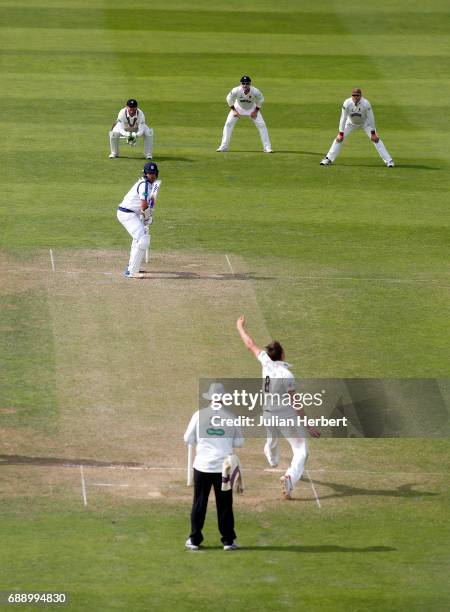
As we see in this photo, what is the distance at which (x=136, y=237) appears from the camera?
2228 centimetres

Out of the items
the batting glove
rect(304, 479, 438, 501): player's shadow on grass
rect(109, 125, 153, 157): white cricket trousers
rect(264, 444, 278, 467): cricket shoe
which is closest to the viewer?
rect(304, 479, 438, 501): player's shadow on grass

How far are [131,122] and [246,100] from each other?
282cm

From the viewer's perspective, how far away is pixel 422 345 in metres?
20.2

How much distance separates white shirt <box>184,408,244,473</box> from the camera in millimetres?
13688

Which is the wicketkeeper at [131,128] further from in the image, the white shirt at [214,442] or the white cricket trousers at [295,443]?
the white shirt at [214,442]

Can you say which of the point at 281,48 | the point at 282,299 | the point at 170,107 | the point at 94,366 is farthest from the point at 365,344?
the point at 281,48

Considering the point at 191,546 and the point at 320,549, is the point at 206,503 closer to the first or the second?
the point at 191,546

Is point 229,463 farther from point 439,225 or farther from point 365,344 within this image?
point 439,225

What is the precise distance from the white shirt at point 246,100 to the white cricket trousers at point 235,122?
210 mm

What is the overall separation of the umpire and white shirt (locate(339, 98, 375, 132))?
16.6 metres

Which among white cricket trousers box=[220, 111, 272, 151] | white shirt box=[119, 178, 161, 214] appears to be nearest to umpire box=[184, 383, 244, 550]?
white shirt box=[119, 178, 161, 214]

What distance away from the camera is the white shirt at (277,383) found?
49.0 ft

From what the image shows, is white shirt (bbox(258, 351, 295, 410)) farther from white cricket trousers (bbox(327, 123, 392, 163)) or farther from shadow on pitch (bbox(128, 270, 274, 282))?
white cricket trousers (bbox(327, 123, 392, 163))

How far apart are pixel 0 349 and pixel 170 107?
16150mm
